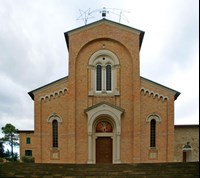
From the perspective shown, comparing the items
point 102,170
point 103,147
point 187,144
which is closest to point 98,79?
point 103,147

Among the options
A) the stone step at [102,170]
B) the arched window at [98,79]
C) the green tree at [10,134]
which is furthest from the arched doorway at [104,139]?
the green tree at [10,134]

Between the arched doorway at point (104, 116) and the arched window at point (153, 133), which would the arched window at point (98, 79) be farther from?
the arched window at point (153, 133)

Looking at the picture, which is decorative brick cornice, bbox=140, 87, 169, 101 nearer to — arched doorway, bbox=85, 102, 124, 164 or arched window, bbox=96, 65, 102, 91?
arched doorway, bbox=85, 102, 124, 164

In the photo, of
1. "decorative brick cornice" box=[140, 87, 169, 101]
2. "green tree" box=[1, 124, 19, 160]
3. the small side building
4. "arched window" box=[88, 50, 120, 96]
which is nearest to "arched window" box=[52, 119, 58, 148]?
"arched window" box=[88, 50, 120, 96]

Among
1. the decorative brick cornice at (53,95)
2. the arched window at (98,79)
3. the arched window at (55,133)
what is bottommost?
the arched window at (55,133)

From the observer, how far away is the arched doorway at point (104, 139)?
2294 cm

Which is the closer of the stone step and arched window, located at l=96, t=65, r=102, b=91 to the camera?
the stone step

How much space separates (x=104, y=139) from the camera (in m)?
23.1

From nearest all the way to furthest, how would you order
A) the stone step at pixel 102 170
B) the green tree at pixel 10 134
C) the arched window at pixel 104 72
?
the stone step at pixel 102 170 → the arched window at pixel 104 72 → the green tree at pixel 10 134

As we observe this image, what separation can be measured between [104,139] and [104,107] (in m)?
2.45

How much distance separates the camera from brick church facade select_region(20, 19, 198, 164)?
22391mm

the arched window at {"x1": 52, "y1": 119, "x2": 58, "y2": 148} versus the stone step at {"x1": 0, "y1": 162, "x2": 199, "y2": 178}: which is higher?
the arched window at {"x1": 52, "y1": 119, "x2": 58, "y2": 148}

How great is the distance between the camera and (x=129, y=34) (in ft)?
78.2

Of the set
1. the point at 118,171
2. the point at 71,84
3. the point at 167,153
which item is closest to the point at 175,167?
the point at 118,171
